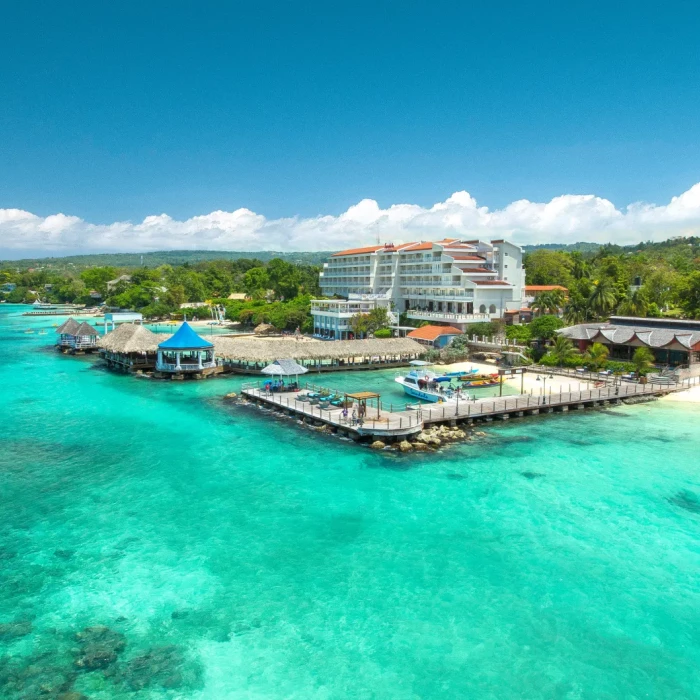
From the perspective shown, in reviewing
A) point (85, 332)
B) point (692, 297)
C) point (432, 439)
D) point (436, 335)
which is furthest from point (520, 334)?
point (85, 332)

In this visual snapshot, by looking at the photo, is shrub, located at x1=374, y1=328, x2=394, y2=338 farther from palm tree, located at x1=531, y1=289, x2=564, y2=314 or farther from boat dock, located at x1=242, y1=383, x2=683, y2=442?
boat dock, located at x1=242, y1=383, x2=683, y2=442

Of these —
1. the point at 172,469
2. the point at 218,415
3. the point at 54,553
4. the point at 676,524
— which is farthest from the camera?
the point at 218,415

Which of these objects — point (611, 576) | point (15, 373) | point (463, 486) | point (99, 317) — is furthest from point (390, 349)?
point (99, 317)

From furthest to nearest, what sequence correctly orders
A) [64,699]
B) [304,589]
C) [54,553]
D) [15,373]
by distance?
[15,373], [54,553], [304,589], [64,699]

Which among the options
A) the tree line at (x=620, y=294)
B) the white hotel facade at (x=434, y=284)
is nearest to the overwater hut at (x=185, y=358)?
the white hotel facade at (x=434, y=284)

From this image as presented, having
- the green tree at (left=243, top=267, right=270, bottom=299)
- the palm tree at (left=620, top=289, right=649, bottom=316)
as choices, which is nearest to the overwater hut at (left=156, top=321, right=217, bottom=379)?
the palm tree at (left=620, top=289, right=649, bottom=316)

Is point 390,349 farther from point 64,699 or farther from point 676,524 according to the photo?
point 64,699

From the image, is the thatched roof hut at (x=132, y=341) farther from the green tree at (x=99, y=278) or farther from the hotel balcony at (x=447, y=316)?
the green tree at (x=99, y=278)
